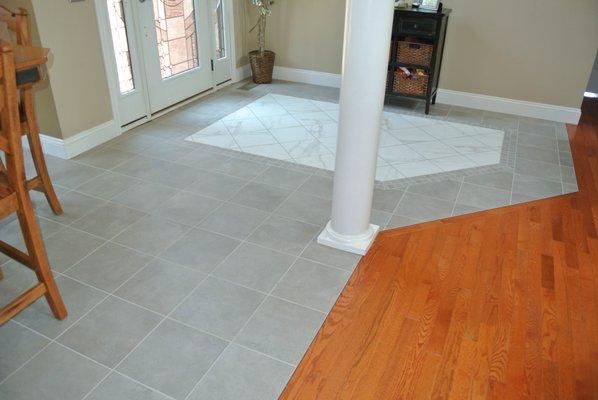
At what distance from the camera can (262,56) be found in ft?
16.4

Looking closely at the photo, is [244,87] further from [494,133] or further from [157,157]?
[494,133]

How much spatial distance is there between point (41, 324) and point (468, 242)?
208 cm

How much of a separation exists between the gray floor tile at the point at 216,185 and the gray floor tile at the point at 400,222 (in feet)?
3.22

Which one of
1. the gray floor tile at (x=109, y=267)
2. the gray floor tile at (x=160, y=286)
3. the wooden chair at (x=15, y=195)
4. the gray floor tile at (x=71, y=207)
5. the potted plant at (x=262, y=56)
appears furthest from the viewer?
the potted plant at (x=262, y=56)

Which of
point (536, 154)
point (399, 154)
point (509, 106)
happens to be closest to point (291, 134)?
point (399, 154)

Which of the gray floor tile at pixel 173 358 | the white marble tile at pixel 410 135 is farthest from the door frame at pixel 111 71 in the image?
the gray floor tile at pixel 173 358

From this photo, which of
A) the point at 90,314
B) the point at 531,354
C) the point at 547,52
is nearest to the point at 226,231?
the point at 90,314

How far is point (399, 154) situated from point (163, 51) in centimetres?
223

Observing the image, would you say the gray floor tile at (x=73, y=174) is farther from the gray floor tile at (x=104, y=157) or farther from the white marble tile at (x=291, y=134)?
the white marble tile at (x=291, y=134)

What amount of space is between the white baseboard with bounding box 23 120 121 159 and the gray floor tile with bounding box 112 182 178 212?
70 centimetres

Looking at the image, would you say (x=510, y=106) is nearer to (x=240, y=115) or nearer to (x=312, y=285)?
(x=240, y=115)

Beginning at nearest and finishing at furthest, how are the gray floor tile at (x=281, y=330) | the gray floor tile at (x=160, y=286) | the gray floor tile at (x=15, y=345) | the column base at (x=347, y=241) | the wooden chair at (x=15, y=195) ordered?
the wooden chair at (x=15, y=195)
the gray floor tile at (x=15, y=345)
the gray floor tile at (x=281, y=330)
the gray floor tile at (x=160, y=286)
the column base at (x=347, y=241)

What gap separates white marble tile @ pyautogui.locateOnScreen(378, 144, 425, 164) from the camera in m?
3.51

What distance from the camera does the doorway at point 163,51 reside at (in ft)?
12.0
